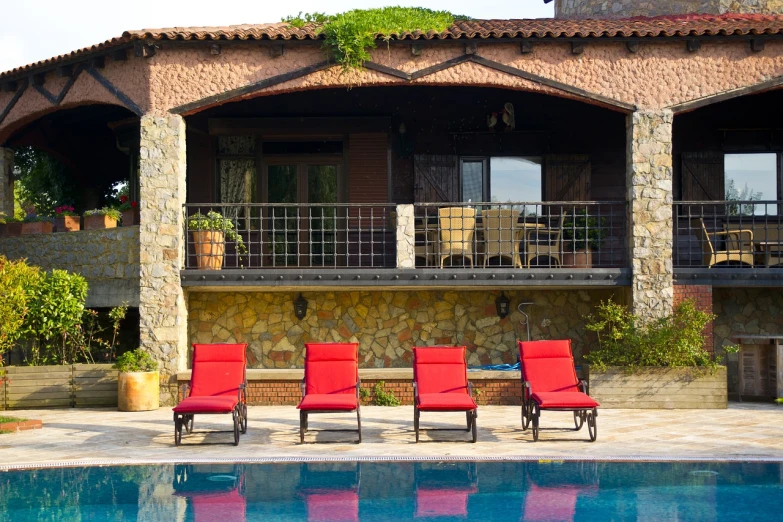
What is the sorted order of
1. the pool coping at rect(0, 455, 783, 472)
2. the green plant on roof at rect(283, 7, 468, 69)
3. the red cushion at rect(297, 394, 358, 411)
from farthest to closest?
the green plant on roof at rect(283, 7, 468, 69) < the red cushion at rect(297, 394, 358, 411) < the pool coping at rect(0, 455, 783, 472)

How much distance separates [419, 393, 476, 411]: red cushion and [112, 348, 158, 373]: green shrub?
479 centimetres

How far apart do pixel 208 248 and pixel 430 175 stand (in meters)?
4.44

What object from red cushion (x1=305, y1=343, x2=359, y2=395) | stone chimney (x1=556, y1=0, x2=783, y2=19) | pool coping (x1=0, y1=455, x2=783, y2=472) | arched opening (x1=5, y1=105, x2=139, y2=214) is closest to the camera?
pool coping (x1=0, y1=455, x2=783, y2=472)

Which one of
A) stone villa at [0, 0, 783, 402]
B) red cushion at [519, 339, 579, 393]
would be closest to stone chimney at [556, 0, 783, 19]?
stone villa at [0, 0, 783, 402]

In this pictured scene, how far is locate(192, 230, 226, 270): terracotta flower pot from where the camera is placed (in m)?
13.9

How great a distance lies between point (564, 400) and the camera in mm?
10336

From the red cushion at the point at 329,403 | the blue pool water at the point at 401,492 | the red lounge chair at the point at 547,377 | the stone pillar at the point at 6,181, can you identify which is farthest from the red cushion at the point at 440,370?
the stone pillar at the point at 6,181

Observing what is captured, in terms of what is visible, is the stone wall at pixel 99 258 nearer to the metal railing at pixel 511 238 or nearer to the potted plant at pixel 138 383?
the potted plant at pixel 138 383

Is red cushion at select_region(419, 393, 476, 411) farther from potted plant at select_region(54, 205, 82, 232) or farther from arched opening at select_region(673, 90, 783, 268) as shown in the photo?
potted plant at select_region(54, 205, 82, 232)

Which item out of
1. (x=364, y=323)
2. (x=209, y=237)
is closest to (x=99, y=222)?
(x=209, y=237)

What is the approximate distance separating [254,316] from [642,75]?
7192 millimetres

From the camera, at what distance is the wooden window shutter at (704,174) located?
1606 cm

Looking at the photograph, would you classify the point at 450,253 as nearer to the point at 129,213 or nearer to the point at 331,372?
the point at 331,372

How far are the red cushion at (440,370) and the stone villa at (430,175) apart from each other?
7.75 feet
